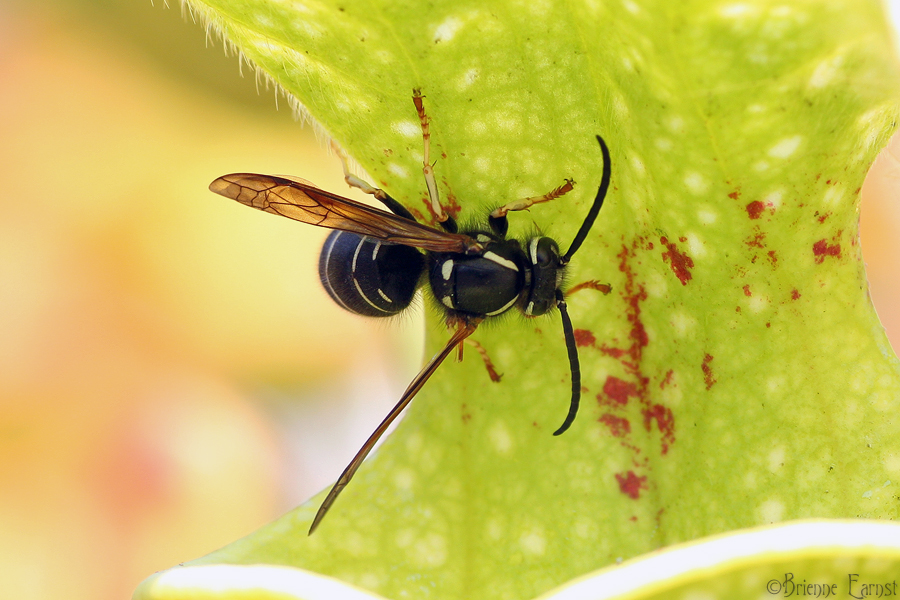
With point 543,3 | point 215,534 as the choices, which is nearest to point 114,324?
point 215,534

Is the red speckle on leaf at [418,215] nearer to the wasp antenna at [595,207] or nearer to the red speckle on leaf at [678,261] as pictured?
the wasp antenna at [595,207]

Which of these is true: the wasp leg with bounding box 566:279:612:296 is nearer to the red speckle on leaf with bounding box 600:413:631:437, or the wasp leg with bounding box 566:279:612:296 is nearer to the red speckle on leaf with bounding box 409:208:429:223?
the red speckle on leaf with bounding box 600:413:631:437

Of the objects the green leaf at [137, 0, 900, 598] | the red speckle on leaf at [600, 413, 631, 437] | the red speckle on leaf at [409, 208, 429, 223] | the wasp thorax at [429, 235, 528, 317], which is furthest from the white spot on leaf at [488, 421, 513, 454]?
the red speckle on leaf at [409, 208, 429, 223]

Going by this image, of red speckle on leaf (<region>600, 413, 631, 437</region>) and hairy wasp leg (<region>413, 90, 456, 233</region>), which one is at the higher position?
hairy wasp leg (<region>413, 90, 456, 233</region>)

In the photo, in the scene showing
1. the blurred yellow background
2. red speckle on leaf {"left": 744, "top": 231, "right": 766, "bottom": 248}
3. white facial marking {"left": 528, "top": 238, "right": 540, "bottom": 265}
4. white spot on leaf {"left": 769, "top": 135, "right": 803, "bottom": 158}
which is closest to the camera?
white spot on leaf {"left": 769, "top": 135, "right": 803, "bottom": 158}

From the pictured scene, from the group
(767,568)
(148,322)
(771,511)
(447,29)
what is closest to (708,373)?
(771,511)

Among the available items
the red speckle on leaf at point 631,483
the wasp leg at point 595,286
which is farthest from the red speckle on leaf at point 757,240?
the red speckle on leaf at point 631,483

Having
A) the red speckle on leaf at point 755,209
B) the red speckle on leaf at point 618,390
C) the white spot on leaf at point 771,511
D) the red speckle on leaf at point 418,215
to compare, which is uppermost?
the red speckle on leaf at point 418,215
